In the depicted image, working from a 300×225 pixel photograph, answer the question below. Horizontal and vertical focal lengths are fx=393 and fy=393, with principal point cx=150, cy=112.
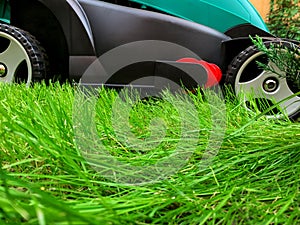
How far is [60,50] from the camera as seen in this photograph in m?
1.71

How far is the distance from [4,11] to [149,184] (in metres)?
1.55

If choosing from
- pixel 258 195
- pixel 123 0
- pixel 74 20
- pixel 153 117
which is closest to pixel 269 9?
pixel 123 0

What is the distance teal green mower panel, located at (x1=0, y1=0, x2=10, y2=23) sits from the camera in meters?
1.79

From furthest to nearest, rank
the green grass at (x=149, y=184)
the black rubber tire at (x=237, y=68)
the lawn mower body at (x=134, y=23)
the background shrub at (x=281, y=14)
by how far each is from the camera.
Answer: the background shrub at (x=281, y=14) → the lawn mower body at (x=134, y=23) → the black rubber tire at (x=237, y=68) → the green grass at (x=149, y=184)

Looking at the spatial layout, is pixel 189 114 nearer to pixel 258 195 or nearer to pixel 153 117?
pixel 153 117

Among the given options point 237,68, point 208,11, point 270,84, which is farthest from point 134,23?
point 270,84

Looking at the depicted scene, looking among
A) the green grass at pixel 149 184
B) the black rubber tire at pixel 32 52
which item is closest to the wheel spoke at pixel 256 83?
the green grass at pixel 149 184

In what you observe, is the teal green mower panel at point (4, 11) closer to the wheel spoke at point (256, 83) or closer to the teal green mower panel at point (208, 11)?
the teal green mower panel at point (208, 11)

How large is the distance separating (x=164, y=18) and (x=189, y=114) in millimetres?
764

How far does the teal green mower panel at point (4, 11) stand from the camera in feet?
5.86

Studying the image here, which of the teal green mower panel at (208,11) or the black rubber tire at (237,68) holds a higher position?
the teal green mower panel at (208,11)

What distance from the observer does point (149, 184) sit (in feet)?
1.76

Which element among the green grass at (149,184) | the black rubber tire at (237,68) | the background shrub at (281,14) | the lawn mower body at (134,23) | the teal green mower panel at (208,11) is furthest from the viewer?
the background shrub at (281,14)

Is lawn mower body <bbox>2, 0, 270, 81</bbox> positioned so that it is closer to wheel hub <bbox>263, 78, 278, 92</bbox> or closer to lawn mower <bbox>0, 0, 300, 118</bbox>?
lawn mower <bbox>0, 0, 300, 118</bbox>
